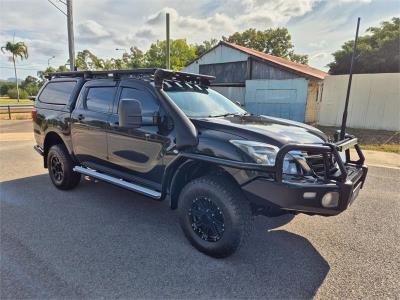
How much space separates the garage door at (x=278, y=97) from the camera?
572 inches

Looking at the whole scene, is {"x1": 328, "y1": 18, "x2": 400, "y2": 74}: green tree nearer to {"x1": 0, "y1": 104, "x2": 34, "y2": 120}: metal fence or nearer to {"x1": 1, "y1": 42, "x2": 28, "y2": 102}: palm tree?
{"x1": 0, "y1": 104, "x2": 34, "y2": 120}: metal fence

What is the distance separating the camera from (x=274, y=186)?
8.23 feet

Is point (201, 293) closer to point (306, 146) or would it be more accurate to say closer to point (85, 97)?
point (306, 146)

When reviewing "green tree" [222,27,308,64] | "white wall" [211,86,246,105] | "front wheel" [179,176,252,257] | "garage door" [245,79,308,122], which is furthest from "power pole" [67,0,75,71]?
"green tree" [222,27,308,64]

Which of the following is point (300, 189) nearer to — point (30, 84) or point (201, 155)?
point (201, 155)

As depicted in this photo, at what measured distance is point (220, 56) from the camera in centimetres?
1830

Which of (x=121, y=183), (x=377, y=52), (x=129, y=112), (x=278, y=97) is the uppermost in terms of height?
(x=377, y=52)

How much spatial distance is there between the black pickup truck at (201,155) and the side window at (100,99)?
2 centimetres

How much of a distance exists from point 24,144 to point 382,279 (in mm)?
9860

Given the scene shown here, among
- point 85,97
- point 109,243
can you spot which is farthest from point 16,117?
point 109,243

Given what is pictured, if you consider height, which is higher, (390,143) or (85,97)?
(85,97)

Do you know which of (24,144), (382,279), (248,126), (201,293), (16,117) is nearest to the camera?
(201,293)

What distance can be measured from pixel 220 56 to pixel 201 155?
16598 millimetres

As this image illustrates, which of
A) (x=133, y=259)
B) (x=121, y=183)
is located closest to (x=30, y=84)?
(x=121, y=183)
